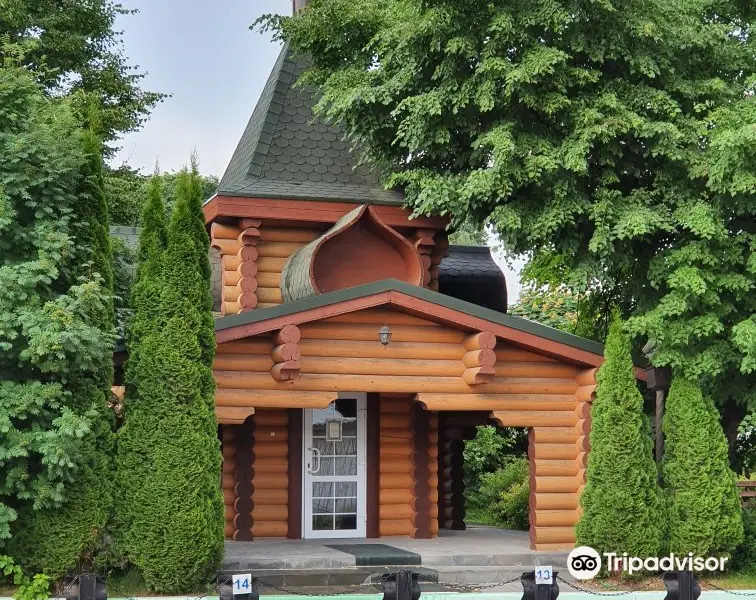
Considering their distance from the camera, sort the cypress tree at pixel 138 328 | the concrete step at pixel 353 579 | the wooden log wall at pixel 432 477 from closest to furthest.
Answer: the cypress tree at pixel 138 328 → the concrete step at pixel 353 579 → the wooden log wall at pixel 432 477

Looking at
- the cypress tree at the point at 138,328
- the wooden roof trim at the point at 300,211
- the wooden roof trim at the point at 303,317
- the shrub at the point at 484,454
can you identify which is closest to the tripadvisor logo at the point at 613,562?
the wooden roof trim at the point at 303,317

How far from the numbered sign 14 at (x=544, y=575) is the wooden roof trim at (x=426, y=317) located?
400cm

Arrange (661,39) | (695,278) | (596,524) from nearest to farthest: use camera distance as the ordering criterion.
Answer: (596,524) → (695,278) → (661,39)

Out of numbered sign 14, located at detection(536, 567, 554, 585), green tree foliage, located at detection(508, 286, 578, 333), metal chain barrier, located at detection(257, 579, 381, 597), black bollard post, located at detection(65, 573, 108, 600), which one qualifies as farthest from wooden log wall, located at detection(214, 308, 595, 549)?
green tree foliage, located at detection(508, 286, 578, 333)

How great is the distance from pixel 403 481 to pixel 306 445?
138 centimetres

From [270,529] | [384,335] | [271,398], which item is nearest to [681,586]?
[384,335]

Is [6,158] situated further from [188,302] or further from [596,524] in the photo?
[596,524]

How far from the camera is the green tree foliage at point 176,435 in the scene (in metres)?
10.4

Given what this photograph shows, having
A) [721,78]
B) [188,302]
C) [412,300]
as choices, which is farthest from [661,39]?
[188,302]

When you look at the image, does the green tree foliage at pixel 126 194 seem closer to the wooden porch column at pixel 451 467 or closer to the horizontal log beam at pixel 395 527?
the wooden porch column at pixel 451 467

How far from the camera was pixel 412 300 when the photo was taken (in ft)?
40.3

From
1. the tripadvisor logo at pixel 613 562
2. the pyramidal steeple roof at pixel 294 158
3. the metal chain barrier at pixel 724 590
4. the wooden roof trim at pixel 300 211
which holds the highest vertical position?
the pyramidal steeple roof at pixel 294 158

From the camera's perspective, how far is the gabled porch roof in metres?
11.7

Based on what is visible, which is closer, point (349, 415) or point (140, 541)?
point (140, 541)
